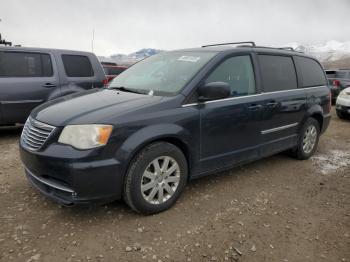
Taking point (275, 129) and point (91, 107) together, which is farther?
point (275, 129)

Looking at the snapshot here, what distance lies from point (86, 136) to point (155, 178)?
803 mm

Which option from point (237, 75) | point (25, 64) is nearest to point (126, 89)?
point (237, 75)

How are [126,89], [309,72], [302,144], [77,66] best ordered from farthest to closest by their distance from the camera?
[77,66] < [309,72] < [302,144] < [126,89]

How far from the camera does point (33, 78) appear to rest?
247 inches

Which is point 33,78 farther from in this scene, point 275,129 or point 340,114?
point 340,114

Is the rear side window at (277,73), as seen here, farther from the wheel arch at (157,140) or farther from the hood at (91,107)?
the hood at (91,107)

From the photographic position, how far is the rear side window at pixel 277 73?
4348 millimetres

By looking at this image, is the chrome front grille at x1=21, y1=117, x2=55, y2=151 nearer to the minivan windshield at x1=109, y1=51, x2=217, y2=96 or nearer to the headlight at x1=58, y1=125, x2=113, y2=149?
the headlight at x1=58, y1=125, x2=113, y2=149

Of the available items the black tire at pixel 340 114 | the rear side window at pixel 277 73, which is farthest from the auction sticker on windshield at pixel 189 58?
the black tire at pixel 340 114

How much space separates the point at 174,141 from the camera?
3.36 meters

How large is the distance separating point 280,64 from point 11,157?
4278 millimetres

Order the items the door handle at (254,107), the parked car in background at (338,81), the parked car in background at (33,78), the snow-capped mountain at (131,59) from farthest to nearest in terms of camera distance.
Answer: the parked car in background at (338,81), the snow-capped mountain at (131,59), the parked car in background at (33,78), the door handle at (254,107)

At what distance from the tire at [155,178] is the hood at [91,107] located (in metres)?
0.45

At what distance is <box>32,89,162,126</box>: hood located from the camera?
9.68ft
